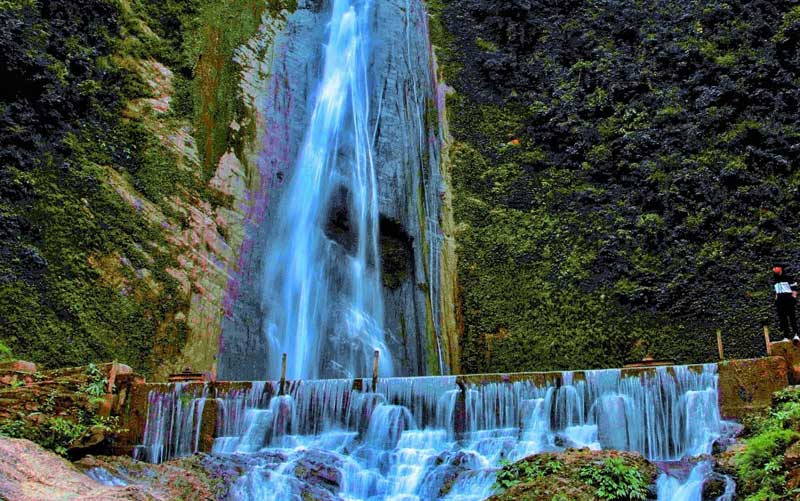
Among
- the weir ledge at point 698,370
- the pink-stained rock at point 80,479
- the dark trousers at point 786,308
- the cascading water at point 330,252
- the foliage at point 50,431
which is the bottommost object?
the pink-stained rock at point 80,479

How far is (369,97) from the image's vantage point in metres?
19.6

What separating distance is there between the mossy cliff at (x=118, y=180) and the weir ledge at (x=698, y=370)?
8.93 ft

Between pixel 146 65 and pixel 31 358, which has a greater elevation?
pixel 146 65

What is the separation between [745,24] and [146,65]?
15.2 meters

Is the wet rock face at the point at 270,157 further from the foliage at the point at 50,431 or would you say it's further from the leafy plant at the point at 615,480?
the leafy plant at the point at 615,480

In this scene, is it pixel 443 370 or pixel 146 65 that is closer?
pixel 443 370

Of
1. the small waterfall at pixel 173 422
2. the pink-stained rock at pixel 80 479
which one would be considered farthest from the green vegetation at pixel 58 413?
the pink-stained rock at pixel 80 479

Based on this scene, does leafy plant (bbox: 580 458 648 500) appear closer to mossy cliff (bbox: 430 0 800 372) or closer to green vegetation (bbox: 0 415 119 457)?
mossy cliff (bbox: 430 0 800 372)

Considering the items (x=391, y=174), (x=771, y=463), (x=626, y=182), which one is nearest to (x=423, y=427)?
(x=771, y=463)

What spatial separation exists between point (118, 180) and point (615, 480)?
12.8 meters

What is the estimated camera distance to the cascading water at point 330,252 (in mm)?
16172

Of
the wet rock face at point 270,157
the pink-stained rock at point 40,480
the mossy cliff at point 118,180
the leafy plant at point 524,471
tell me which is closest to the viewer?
the pink-stained rock at point 40,480

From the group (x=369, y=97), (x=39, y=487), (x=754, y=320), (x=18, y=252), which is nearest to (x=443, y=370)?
(x=754, y=320)

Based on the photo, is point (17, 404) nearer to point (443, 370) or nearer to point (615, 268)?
point (443, 370)
